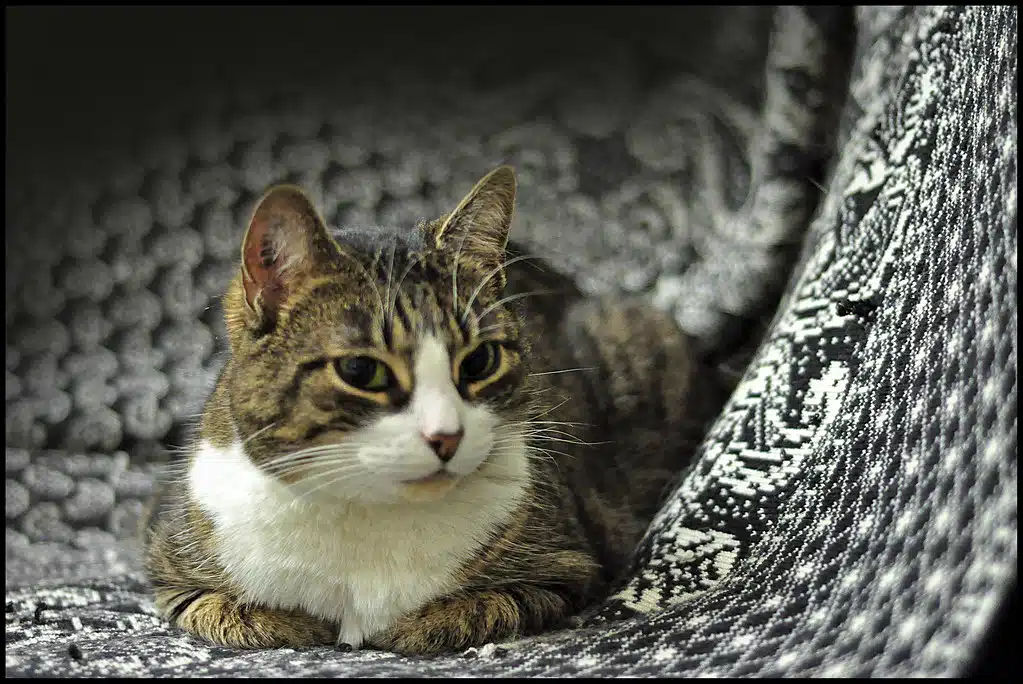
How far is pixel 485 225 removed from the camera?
1.02 m

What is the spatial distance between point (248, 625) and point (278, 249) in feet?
1.16

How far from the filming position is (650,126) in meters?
1.81

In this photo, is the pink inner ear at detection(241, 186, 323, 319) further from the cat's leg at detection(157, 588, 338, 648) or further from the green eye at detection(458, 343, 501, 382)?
the cat's leg at detection(157, 588, 338, 648)

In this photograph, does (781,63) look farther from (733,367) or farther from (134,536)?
(134,536)

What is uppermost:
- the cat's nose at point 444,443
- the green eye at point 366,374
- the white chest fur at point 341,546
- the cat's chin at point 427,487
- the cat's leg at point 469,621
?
the green eye at point 366,374

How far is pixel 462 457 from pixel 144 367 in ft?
3.18

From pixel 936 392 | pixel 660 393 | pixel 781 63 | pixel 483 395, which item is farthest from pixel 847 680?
pixel 781 63

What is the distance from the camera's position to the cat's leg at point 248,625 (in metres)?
0.93

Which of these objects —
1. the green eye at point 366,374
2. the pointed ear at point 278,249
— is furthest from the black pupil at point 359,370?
the pointed ear at point 278,249

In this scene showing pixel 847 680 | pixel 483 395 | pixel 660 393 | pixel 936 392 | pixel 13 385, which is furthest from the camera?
pixel 13 385

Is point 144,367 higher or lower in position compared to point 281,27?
lower

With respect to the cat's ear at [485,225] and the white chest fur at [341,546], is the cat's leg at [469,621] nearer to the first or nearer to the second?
the white chest fur at [341,546]

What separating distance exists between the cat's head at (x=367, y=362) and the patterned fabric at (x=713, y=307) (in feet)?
0.56

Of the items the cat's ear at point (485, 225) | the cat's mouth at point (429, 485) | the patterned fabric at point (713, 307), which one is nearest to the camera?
the patterned fabric at point (713, 307)
